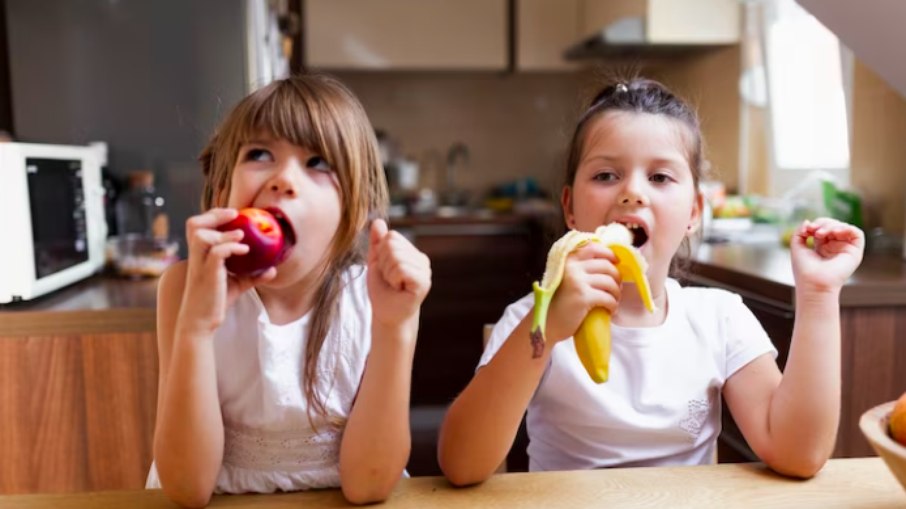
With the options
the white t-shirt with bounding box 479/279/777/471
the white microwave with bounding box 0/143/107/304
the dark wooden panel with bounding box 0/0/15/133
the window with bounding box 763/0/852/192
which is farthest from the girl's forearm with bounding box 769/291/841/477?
the dark wooden panel with bounding box 0/0/15/133

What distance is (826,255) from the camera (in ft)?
2.87

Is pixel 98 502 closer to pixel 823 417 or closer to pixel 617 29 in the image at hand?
pixel 823 417

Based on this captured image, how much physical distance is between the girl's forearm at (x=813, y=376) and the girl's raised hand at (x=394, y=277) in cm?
41

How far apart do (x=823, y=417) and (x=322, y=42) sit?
10.4 feet

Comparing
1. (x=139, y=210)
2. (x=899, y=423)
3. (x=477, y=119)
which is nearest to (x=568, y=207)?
(x=899, y=423)

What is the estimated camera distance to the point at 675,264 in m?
1.26

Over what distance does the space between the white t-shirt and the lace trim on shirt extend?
0.21m

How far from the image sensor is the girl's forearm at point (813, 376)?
84 cm

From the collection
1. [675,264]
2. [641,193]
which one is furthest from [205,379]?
[675,264]

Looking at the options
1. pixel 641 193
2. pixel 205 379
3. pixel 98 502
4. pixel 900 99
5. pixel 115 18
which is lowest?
pixel 98 502

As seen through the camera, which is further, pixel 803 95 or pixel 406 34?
pixel 406 34

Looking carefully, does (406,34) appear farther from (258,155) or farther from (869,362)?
(258,155)

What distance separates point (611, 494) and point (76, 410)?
101cm

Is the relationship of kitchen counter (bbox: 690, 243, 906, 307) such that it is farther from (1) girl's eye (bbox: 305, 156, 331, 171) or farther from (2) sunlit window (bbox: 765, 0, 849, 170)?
(1) girl's eye (bbox: 305, 156, 331, 171)
